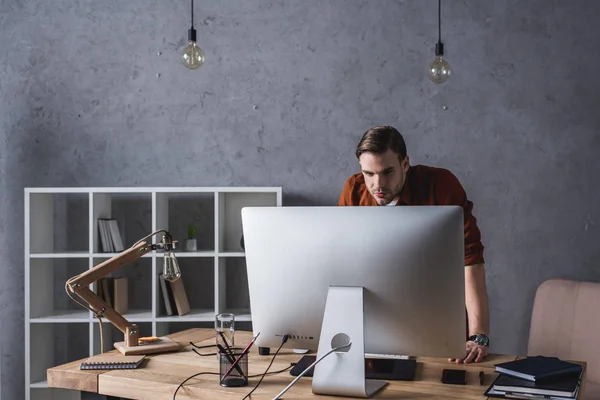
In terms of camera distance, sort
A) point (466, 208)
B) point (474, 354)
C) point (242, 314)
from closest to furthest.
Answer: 1. point (474, 354)
2. point (466, 208)
3. point (242, 314)

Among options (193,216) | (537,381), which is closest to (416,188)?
(537,381)

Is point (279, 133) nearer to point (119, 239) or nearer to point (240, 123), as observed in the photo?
point (240, 123)

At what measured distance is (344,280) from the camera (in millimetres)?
1764

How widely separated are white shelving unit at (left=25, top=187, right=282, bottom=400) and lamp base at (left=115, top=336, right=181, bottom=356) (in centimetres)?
144

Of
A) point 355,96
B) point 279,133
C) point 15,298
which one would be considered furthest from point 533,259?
point 15,298

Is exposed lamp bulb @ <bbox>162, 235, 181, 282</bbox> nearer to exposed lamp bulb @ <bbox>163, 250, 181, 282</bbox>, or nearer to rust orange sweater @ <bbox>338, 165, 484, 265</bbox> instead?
exposed lamp bulb @ <bbox>163, 250, 181, 282</bbox>

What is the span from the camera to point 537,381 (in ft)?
5.76

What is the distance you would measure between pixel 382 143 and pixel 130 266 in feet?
7.29

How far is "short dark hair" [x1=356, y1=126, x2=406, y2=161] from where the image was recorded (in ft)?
8.22

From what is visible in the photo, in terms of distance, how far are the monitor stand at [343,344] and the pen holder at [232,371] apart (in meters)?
0.22

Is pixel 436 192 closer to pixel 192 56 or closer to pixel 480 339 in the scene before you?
pixel 480 339

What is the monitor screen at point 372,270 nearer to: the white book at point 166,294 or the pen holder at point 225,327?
the pen holder at point 225,327

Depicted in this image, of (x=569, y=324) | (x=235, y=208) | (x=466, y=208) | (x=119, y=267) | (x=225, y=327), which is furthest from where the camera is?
(x=235, y=208)

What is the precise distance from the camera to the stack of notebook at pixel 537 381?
1719 mm
